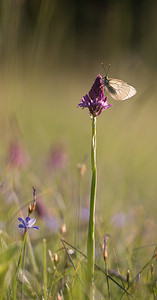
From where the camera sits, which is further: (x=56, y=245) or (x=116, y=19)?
(x=116, y=19)

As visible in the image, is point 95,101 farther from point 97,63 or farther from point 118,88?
point 97,63

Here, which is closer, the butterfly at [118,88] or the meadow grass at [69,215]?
the meadow grass at [69,215]

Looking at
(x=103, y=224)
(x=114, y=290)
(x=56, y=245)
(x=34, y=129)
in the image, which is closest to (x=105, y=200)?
(x=103, y=224)

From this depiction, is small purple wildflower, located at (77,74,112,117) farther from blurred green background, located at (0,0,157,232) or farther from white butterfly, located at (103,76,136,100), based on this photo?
blurred green background, located at (0,0,157,232)

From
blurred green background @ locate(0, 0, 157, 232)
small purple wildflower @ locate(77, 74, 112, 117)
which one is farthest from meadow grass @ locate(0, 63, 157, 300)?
small purple wildflower @ locate(77, 74, 112, 117)

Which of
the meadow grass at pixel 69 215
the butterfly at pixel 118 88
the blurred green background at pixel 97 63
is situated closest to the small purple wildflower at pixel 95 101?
the butterfly at pixel 118 88

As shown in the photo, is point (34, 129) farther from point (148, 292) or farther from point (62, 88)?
point (148, 292)

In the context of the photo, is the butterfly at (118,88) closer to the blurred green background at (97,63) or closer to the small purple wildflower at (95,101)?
the small purple wildflower at (95,101)
